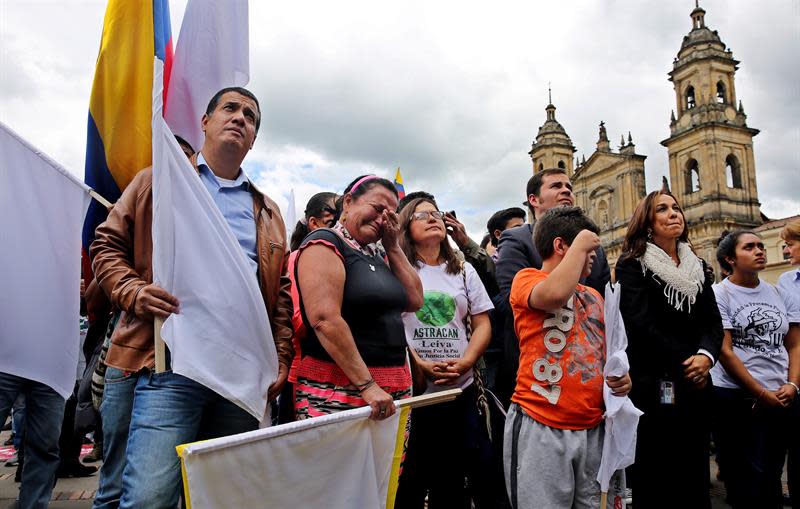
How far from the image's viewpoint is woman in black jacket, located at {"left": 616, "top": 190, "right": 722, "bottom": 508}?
3.23m

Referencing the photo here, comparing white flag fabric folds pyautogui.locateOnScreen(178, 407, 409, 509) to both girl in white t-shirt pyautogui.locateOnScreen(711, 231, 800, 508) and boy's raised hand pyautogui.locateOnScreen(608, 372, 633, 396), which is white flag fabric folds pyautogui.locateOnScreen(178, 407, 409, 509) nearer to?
boy's raised hand pyautogui.locateOnScreen(608, 372, 633, 396)

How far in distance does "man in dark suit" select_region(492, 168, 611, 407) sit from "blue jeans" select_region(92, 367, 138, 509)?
6.76ft

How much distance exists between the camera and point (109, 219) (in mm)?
2361

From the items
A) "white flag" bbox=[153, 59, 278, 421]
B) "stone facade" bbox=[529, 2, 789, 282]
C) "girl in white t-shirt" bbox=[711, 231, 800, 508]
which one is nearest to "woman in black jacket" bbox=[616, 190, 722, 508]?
"girl in white t-shirt" bbox=[711, 231, 800, 508]

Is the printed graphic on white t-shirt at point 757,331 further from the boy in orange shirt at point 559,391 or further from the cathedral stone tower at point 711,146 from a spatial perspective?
the cathedral stone tower at point 711,146

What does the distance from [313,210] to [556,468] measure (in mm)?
2396

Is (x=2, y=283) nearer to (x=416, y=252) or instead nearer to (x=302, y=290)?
(x=302, y=290)

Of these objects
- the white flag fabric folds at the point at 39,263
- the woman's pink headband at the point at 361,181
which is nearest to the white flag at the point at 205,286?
the woman's pink headband at the point at 361,181

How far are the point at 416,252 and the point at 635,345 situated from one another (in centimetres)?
136

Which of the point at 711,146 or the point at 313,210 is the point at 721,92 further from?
the point at 313,210

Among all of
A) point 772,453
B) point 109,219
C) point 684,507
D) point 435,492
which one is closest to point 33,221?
point 109,219

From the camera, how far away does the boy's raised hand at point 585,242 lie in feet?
9.19

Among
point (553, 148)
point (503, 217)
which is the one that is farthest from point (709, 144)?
point (503, 217)

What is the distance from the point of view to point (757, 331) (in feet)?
14.0
